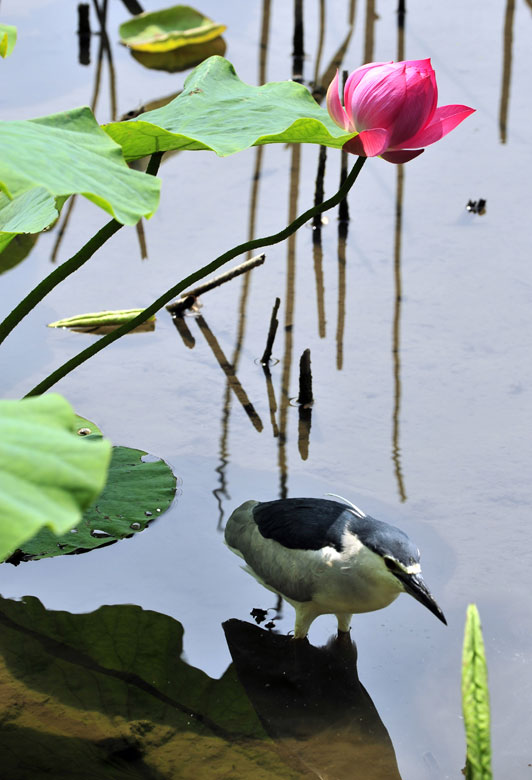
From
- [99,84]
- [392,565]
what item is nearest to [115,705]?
[392,565]

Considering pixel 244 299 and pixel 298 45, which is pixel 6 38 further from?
pixel 298 45

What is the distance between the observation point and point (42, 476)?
1383mm

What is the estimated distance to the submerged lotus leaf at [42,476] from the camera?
1.32 meters

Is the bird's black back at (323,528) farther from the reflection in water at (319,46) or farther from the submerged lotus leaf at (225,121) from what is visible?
the reflection in water at (319,46)

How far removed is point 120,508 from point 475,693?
1230 millimetres

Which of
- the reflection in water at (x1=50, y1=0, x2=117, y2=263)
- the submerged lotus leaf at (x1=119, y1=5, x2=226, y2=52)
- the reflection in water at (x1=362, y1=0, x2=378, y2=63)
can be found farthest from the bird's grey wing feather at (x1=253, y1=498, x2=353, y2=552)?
the submerged lotus leaf at (x1=119, y1=5, x2=226, y2=52)

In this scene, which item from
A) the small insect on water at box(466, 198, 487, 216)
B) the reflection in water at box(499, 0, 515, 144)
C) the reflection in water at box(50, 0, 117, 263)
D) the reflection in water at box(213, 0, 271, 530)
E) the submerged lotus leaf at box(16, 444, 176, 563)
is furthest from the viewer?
the reflection in water at box(499, 0, 515, 144)

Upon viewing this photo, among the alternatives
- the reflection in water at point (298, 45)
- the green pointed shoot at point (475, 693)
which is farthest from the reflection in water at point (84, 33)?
the green pointed shoot at point (475, 693)

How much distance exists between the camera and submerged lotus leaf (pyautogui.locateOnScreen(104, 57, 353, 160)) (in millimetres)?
2094

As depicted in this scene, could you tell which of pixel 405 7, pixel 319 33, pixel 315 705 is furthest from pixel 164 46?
pixel 315 705

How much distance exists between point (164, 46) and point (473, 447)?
309 centimetres

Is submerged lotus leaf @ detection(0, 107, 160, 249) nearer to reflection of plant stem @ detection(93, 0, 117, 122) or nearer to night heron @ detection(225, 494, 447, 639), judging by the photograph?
night heron @ detection(225, 494, 447, 639)

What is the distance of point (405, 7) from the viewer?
5441 mm

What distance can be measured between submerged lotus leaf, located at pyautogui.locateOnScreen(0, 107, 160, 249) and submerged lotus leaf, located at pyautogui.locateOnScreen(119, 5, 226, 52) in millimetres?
3342
